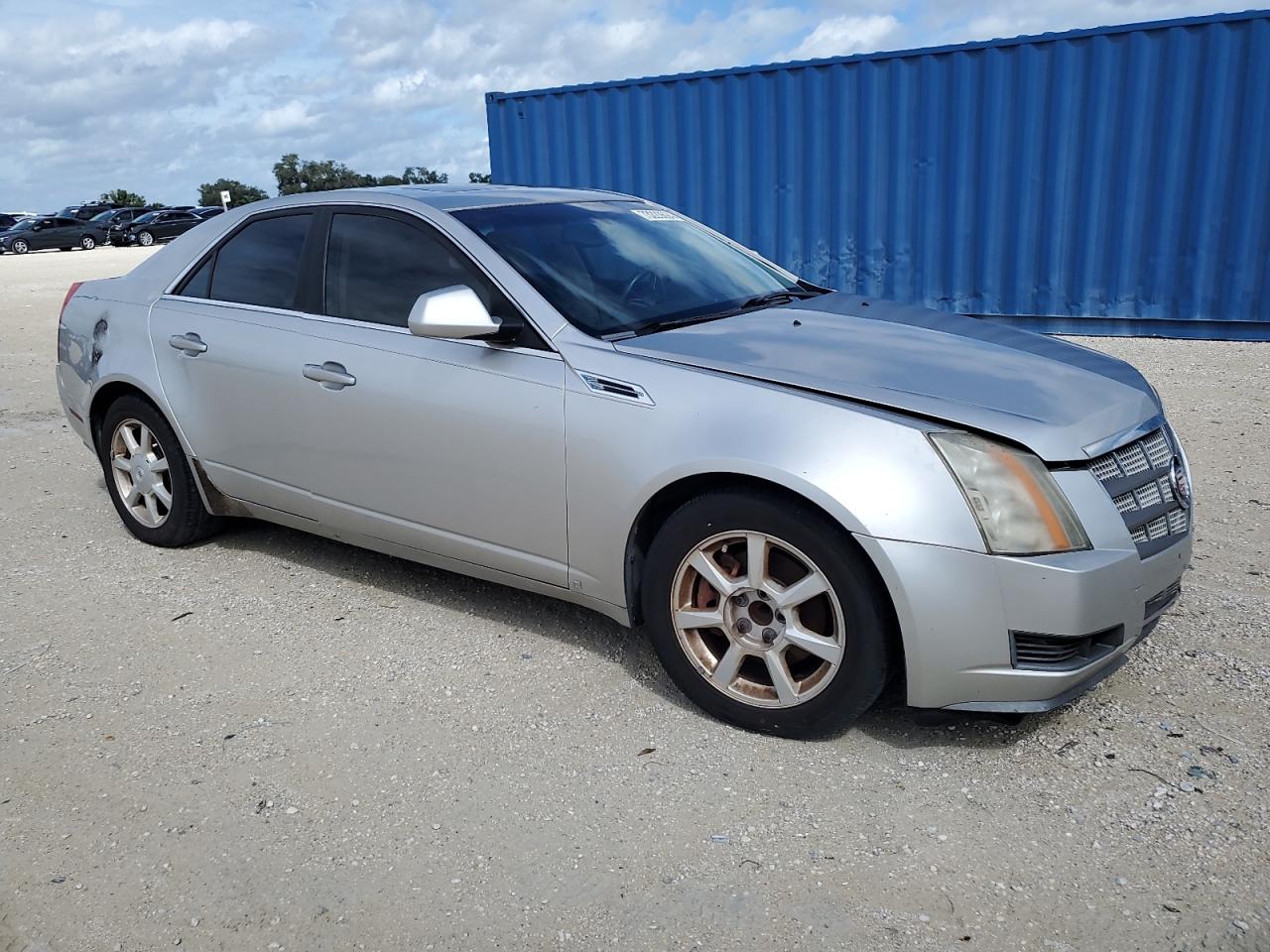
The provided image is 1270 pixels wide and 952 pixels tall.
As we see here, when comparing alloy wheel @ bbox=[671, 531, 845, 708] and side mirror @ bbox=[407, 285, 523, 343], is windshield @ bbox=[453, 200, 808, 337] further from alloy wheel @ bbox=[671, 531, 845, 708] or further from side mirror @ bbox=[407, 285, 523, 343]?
alloy wheel @ bbox=[671, 531, 845, 708]

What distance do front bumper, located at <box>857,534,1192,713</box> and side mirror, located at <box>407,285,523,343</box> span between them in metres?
1.39

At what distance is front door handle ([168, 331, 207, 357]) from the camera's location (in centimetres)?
446

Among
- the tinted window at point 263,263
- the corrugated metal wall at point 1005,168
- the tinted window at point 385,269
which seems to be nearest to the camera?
the tinted window at point 385,269

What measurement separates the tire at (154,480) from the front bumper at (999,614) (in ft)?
10.5

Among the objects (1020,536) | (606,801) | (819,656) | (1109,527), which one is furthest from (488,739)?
(1109,527)

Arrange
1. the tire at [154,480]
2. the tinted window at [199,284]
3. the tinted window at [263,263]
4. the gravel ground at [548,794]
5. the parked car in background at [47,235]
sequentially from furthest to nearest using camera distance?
the parked car in background at [47,235] < the tire at [154,480] < the tinted window at [199,284] < the tinted window at [263,263] < the gravel ground at [548,794]

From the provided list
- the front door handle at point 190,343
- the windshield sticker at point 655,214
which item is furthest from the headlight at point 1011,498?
the front door handle at point 190,343

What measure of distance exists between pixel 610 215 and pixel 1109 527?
225 centimetres

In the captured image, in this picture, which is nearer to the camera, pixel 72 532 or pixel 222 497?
pixel 222 497

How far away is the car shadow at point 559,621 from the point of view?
3.19 metres

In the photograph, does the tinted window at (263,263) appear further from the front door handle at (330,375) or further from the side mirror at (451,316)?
the side mirror at (451,316)

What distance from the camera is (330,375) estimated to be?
396 cm

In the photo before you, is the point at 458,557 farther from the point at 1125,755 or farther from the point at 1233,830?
the point at 1233,830

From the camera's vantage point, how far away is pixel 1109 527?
2852mm
